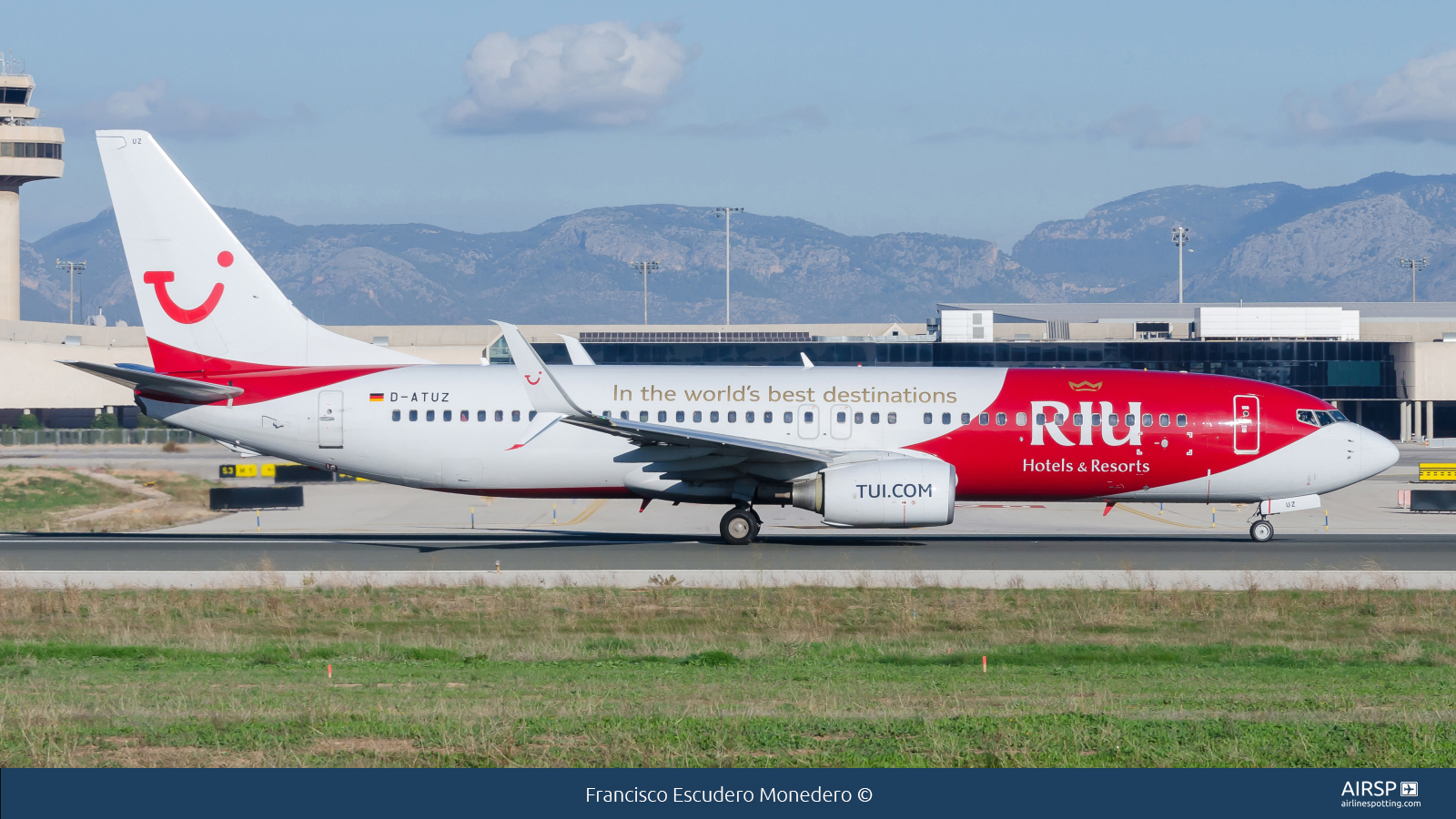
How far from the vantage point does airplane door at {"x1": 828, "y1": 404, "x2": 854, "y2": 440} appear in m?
30.8

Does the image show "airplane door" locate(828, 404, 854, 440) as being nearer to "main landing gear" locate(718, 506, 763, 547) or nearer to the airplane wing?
"main landing gear" locate(718, 506, 763, 547)

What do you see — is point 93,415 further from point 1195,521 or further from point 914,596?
point 914,596

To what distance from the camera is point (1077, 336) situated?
317ft

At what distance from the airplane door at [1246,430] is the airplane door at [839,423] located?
897 cm

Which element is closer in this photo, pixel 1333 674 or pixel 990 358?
pixel 1333 674

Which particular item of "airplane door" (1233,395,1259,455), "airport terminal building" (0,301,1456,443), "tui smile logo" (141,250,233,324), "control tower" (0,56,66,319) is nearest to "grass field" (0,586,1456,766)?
"airplane door" (1233,395,1259,455)

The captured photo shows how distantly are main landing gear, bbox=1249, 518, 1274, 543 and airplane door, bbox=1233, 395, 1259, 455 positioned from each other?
7.28 feet

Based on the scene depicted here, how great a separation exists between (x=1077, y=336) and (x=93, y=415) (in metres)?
79.9

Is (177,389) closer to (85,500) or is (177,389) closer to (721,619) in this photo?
(721,619)

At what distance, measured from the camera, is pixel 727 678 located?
15.4 m

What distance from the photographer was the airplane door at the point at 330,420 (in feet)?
100
